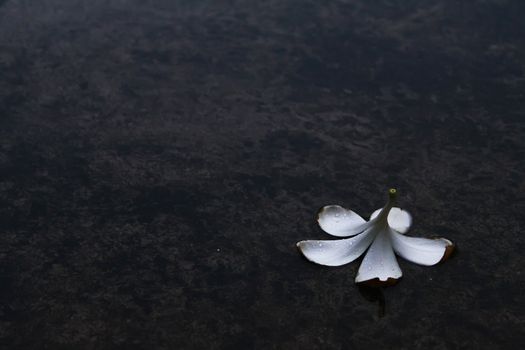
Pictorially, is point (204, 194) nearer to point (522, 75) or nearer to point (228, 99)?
point (228, 99)

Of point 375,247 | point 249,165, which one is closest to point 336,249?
point 375,247

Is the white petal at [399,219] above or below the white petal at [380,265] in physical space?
above

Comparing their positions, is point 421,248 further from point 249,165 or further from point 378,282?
point 249,165

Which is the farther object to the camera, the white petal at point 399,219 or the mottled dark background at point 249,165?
the white petal at point 399,219

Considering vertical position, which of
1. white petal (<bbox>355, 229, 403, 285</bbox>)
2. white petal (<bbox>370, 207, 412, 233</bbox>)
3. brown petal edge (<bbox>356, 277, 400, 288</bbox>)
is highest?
white petal (<bbox>370, 207, 412, 233</bbox>)

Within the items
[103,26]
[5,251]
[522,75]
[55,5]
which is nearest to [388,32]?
[522,75]

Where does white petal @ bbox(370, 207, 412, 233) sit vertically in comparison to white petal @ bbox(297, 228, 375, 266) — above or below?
above
